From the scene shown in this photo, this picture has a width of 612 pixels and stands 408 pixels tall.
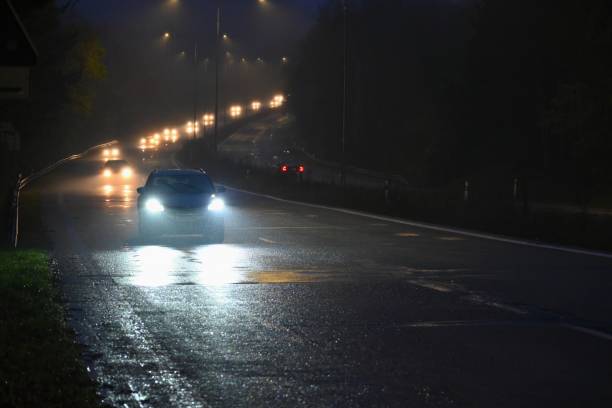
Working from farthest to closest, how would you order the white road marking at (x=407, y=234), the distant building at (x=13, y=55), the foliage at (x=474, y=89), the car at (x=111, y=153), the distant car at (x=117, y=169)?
the car at (x=111, y=153)
the distant car at (x=117, y=169)
the foliage at (x=474, y=89)
the white road marking at (x=407, y=234)
the distant building at (x=13, y=55)

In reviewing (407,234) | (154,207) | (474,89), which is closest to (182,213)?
(154,207)

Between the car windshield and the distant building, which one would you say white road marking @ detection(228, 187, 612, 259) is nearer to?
the car windshield

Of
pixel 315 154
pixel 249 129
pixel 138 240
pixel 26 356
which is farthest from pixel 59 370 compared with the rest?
pixel 249 129

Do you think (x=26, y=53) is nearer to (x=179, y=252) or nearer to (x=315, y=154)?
(x=179, y=252)

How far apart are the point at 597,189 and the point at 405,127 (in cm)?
5168

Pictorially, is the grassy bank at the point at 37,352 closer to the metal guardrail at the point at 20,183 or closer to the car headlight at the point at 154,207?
the metal guardrail at the point at 20,183

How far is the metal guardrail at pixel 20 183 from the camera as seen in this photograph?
2163 cm

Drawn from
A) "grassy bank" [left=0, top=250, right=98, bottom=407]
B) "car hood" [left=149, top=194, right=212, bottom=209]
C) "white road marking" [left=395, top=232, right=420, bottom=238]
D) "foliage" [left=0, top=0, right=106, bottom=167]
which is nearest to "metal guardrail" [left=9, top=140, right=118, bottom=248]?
"foliage" [left=0, top=0, right=106, bottom=167]

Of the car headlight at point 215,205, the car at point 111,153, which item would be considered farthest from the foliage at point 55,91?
the car headlight at point 215,205

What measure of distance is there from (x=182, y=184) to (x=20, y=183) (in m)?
25.2

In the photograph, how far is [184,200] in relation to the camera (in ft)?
77.8

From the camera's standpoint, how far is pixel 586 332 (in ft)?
36.0

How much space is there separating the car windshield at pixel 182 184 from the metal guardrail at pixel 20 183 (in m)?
2.99

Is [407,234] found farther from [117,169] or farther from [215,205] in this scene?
[117,169]
